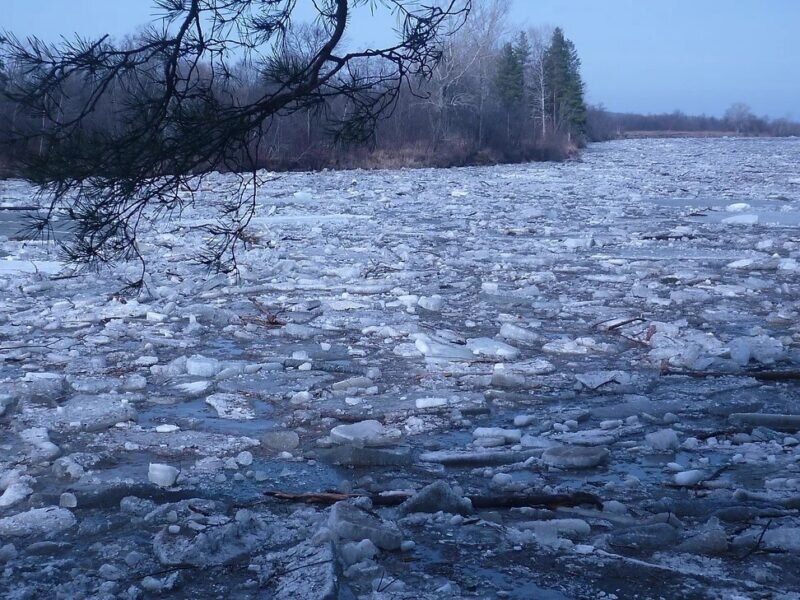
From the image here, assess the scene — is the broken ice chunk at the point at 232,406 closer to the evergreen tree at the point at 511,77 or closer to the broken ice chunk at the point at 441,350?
the broken ice chunk at the point at 441,350

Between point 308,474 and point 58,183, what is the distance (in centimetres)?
170

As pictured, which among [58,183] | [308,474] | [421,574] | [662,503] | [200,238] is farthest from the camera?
[200,238]

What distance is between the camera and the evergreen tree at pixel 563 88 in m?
51.4

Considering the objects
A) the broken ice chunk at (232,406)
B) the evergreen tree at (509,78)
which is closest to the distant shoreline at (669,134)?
the evergreen tree at (509,78)

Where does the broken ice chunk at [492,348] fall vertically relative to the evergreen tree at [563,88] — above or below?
below

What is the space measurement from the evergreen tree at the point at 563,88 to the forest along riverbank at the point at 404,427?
42.4m

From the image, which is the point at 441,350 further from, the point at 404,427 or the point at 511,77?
the point at 511,77

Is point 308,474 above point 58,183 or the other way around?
the other way around

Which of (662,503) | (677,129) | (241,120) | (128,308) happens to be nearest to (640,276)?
(128,308)

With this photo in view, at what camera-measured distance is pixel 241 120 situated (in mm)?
3684

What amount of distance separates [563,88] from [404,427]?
163ft

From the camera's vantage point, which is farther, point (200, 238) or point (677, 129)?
point (677, 129)

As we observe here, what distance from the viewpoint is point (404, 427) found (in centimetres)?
487

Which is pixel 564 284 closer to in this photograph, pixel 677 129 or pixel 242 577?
pixel 242 577
